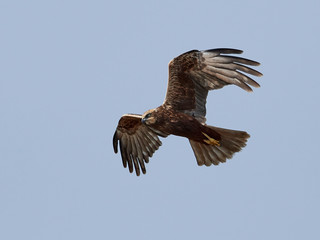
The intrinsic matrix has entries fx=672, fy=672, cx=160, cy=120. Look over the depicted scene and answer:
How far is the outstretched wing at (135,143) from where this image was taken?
14.9m

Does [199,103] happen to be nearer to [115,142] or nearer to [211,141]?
[211,141]

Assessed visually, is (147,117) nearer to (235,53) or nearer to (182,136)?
(182,136)

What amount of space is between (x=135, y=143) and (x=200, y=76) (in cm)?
277

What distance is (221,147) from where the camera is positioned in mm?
13797

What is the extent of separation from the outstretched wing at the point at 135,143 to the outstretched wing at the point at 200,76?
1686 millimetres

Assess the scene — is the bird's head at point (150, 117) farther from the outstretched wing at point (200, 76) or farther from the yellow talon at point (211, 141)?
the yellow talon at point (211, 141)

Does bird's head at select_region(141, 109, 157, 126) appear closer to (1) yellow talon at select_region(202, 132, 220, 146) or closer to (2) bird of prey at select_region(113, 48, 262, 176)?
(2) bird of prey at select_region(113, 48, 262, 176)

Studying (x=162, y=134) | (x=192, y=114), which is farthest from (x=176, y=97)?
(x=162, y=134)

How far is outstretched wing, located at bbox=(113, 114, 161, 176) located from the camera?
14.9 metres

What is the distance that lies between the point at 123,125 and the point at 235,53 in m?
3.84

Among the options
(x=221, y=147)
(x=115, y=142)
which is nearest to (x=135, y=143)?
(x=115, y=142)

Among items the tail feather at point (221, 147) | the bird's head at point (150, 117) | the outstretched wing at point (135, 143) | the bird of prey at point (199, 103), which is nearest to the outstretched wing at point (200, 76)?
the bird of prey at point (199, 103)

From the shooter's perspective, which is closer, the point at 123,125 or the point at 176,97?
the point at 176,97

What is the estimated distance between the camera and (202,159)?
1418 cm
